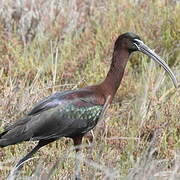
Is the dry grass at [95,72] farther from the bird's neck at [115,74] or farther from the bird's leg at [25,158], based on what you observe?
the bird's neck at [115,74]

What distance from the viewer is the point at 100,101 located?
5.45 metres

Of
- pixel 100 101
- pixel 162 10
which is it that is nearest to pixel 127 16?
pixel 162 10

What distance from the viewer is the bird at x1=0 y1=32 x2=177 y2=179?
5.14 m

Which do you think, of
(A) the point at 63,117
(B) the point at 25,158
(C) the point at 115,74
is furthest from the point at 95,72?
(B) the point at 25,158

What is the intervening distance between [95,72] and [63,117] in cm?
175

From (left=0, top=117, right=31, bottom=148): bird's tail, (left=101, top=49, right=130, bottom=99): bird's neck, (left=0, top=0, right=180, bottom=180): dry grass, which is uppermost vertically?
(left=101, top=49, right=130, bottom=99): bird's neck

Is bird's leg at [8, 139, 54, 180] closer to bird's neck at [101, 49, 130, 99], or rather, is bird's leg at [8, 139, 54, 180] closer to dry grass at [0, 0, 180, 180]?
dry grass at [0, 0, 180, 180]

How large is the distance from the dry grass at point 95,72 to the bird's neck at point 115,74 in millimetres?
337

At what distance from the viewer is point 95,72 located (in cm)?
703

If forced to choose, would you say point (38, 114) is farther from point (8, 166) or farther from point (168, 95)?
point (168, 95)

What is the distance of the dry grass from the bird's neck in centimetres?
34

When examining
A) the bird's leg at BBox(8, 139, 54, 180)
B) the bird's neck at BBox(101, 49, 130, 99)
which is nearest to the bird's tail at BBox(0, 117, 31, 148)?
the bird's leg at BBox(8, 139, 54, 180)

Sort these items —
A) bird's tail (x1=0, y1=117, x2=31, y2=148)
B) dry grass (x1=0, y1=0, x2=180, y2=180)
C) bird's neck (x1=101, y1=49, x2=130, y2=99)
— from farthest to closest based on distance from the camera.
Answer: bird's neck (x1=101, y1=49, x2=130, y2=99) → dry grass (x1=0, y1=0, x2=180, y2=180) → bird's tail (x1=0, y1=117, x2=31, y2=148)

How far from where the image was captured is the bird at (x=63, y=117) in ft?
16.9
